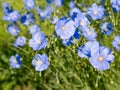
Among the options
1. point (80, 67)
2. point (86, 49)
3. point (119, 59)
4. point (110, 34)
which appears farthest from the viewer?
point (110, 34)

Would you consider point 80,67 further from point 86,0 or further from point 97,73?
point 86,0

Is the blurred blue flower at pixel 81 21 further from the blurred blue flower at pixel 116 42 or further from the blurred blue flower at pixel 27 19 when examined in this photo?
the blurred blue flower at pixel 27 19

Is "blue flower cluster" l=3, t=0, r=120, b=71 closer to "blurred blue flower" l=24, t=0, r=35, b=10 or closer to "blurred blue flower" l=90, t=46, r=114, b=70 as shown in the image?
"blurred blue flower" l=90, t=46, r=114, b=70

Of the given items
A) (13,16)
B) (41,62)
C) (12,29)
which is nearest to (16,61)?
(41,62)

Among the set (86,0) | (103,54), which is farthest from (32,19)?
(103,54)

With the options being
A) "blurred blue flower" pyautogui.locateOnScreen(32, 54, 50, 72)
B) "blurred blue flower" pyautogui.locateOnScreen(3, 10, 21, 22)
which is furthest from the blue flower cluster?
"blurred blue flower" pyautogui.locateOnScreen(3, 10, 21, 22)

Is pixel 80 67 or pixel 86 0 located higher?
pixel 86 0

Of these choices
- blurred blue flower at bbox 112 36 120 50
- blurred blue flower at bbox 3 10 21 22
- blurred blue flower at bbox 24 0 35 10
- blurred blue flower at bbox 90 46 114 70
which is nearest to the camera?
blurred blue flower at bbox 90 46 114 70
